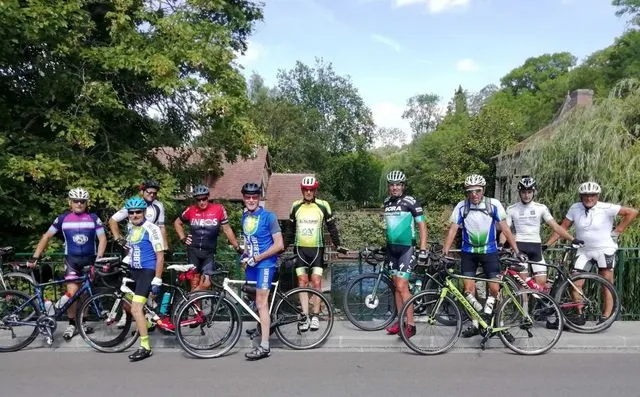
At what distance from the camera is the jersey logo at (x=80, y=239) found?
6453 mm

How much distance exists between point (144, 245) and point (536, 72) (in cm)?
7955

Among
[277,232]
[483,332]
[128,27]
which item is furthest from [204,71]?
[483,332]

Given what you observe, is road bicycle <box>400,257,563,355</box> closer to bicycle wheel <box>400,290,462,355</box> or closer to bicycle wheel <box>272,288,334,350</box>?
bicycle wheel <box>400,290,462,355</box>

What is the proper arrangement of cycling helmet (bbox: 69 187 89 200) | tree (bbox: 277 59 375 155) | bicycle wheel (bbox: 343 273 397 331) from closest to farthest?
cycling helmet (bbox: 69 187 89 200), bicycle wheel (bbox: 343 273 397 331), tree (bbox: 277 59 375 155)

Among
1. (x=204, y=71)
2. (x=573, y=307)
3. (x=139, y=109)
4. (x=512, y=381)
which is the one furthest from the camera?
(x=139, y=109)

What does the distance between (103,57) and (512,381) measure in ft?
29.1

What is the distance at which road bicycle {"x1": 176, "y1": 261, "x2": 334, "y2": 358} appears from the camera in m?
6.00

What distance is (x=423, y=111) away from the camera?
382 ft

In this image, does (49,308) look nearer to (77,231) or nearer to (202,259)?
(77,231)

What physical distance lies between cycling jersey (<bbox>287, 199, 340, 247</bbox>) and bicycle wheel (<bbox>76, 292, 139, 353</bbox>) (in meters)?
2.27

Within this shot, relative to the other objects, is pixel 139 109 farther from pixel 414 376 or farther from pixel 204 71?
pixel 414 376

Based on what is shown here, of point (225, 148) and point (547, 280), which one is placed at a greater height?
point (225, 148)

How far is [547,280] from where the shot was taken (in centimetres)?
711

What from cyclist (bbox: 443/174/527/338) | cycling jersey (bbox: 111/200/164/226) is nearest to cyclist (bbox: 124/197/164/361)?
cycling jersey (bbox: 111/200/164/226)
